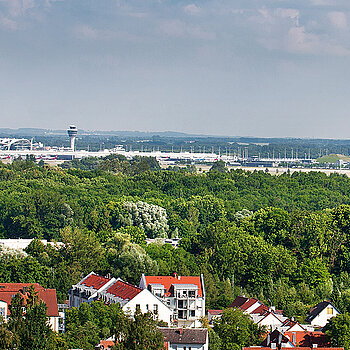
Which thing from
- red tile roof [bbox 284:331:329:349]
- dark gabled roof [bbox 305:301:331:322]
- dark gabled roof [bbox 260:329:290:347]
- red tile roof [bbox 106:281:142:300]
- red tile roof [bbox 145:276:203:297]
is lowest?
dark gabled roof [bbox 305:301:331:322]

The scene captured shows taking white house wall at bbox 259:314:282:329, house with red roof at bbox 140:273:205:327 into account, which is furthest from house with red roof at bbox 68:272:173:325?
white house wall at bbox 259:314:282:329

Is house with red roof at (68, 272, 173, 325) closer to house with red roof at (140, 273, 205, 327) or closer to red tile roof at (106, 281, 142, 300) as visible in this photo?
red tile roof at (106, 281, 142, 300)

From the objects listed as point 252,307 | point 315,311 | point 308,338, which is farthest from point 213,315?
point 308,338

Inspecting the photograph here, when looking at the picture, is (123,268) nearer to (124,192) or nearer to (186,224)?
(186,224)

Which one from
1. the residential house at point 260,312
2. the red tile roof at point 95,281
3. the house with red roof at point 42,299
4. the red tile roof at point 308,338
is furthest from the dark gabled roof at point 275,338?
the red tile roof at point 95,281

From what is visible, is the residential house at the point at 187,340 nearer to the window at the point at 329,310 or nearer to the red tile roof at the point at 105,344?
the red tile roof at the point at 105,344

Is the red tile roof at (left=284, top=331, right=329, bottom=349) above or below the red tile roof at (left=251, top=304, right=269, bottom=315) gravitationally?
above
